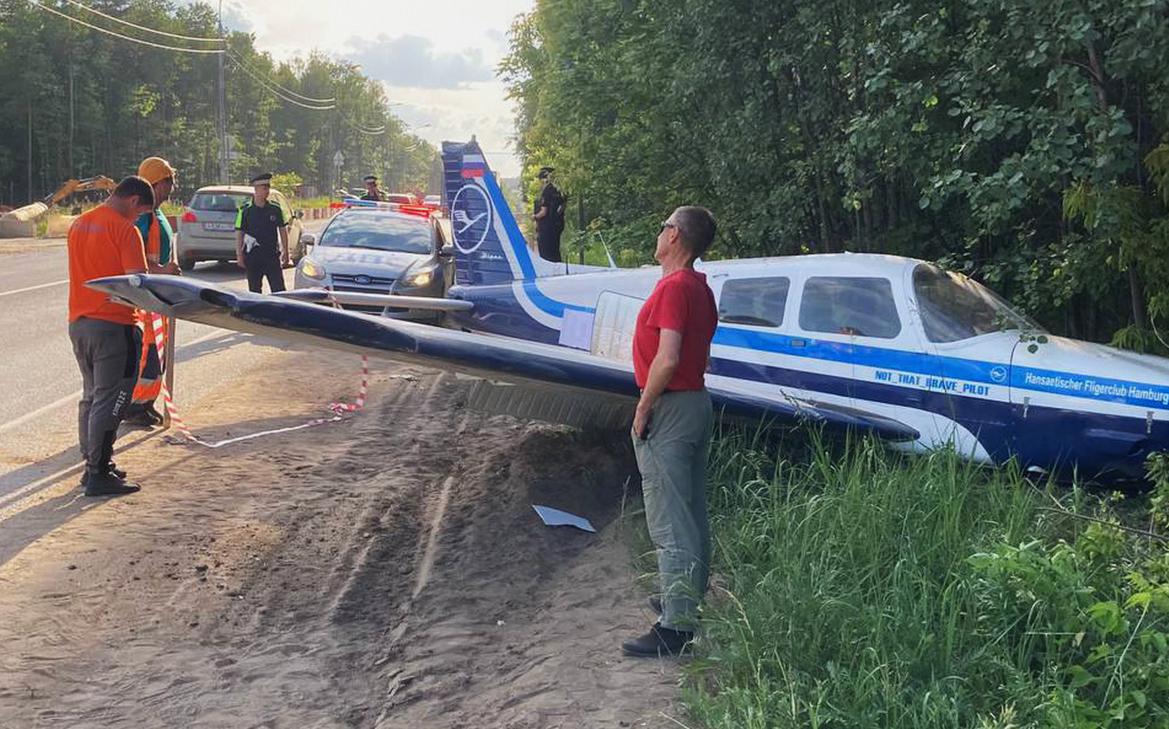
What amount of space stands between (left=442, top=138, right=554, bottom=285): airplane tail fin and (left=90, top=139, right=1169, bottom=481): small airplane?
3181mm

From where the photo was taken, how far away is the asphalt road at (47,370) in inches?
308

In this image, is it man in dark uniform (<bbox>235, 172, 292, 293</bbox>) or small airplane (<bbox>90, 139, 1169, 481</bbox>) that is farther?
man in dark uniform (<bbox>235, 172, 292, 293</bbox>)

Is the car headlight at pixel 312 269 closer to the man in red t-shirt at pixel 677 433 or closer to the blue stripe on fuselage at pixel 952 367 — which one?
the blue stripe on fuselage at pixel 952 367

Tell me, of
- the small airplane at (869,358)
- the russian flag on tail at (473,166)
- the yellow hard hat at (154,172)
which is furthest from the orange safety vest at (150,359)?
the russian flag on tail at (473,166)

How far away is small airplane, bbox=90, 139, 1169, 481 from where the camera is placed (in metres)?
6.29

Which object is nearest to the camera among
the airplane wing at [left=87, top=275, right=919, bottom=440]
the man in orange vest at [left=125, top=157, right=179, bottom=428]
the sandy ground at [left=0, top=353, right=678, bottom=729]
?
the sandy ground at [left=0, top=353, right=678, bottom=729]

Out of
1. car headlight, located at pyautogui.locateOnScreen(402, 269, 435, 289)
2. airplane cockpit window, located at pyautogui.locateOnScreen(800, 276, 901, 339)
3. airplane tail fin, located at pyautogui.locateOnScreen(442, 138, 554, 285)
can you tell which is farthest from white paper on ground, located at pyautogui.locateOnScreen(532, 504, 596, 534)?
car headlight, located at pyautogui.locateOnScreen(402, 269, 435, 289)

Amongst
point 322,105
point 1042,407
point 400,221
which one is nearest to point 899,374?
point 1042,407

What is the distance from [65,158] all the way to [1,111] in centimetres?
554

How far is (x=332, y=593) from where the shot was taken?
5.59 m

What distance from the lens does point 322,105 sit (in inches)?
5167

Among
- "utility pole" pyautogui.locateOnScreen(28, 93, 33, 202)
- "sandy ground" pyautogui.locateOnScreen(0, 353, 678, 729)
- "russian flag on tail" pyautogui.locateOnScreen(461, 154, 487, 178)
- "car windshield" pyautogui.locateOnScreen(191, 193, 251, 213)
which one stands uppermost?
"utility pole" pyautogui.locateOnScreen(28, 93, 33, 202)

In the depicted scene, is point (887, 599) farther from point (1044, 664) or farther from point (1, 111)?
point (1, 111)

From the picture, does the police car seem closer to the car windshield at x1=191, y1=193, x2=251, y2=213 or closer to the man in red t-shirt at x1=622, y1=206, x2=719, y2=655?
the car windshield at x1=191, y1=193, x2=251, y2=213
